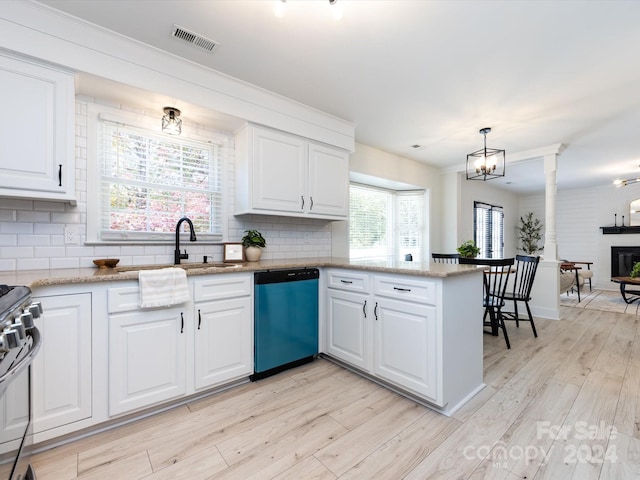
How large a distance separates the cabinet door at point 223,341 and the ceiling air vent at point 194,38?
184cm

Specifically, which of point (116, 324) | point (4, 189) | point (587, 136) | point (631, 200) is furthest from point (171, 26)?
point (631, 200)

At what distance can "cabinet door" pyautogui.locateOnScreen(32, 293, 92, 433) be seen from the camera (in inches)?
62.0

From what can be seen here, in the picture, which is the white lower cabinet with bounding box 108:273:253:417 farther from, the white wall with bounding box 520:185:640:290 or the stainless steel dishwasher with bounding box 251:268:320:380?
the white wall with bounding box 520:185:640:290

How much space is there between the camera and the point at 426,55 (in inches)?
86.4

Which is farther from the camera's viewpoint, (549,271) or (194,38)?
(549,271)

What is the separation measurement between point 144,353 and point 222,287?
2.06ft

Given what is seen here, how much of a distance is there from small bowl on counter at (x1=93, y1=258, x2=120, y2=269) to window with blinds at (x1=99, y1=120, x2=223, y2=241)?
0.20 meters

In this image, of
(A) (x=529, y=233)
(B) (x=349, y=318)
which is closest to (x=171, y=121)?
(B) (x=349, y=318)

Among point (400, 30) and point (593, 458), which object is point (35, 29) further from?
point (593, 458)

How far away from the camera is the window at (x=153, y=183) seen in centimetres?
227

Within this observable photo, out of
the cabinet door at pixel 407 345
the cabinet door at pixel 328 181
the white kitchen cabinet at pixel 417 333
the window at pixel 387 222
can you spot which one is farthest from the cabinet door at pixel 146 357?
the window at pixel 387 222

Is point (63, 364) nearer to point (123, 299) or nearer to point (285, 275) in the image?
point (123, 299)

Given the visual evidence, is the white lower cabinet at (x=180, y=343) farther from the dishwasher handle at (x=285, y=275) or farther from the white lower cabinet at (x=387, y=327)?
the white lower cabinet at (x=387, y=327)

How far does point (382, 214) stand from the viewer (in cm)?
500
